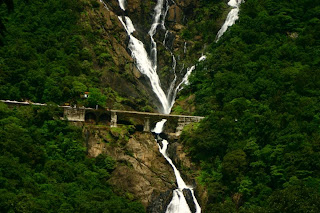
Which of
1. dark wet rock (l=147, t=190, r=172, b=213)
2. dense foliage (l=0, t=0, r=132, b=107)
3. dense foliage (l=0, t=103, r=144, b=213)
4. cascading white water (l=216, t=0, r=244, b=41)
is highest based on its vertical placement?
cascading white water (l=216, t=0, r=244, b=41)

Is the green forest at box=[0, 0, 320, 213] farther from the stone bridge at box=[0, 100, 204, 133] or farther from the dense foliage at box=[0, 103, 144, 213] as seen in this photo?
the stone bridge at box=[0, 100, 204, 133]

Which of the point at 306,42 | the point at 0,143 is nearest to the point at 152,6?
the point at 306,42

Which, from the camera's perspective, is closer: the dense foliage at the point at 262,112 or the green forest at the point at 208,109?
the green forest at the point at 208,109

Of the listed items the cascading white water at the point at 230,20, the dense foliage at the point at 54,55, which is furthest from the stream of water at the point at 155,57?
the dense foliage at the point at 54,55

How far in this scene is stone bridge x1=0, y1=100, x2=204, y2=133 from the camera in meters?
57.2

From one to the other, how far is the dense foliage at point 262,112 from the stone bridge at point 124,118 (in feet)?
8.97

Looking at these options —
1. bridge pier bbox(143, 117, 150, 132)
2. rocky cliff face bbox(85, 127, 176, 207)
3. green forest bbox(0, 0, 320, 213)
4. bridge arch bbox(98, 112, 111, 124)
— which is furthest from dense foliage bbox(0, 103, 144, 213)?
bridge pier bbox(143, 117, 150, 132)

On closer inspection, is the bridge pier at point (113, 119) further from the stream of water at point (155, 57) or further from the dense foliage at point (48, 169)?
the stream of water at point (155, 57)

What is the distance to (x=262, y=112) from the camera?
184 feet

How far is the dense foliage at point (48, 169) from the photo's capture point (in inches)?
1737

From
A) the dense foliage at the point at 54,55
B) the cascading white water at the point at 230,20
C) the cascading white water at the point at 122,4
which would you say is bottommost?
the dense foliage at the point at 54,55

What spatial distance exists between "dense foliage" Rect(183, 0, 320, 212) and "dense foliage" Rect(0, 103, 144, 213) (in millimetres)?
8793

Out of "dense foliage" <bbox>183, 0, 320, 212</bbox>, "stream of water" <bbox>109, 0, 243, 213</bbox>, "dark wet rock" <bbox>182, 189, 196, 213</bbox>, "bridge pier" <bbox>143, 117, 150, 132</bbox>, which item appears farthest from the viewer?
"stream of water" <bbox>109, 0, 243, 213</bbox>

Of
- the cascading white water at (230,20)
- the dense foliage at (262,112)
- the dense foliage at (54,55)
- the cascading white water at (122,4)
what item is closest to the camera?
the dense foliage at (262,112)
